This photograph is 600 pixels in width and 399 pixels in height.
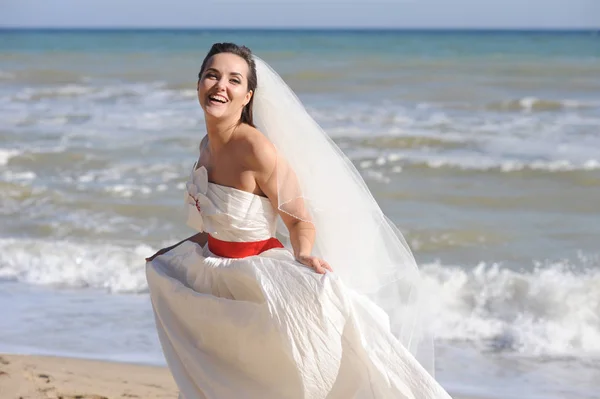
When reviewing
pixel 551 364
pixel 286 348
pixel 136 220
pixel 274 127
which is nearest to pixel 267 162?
pixel 274 127

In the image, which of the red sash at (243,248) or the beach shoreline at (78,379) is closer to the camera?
the red sash at (243,248)

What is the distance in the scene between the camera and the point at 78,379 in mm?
4688

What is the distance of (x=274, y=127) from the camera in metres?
3.26

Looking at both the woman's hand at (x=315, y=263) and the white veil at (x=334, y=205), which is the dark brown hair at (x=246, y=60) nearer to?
the white veil at (x=334, y=205)

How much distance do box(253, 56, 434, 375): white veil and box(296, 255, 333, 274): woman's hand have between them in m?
0.20

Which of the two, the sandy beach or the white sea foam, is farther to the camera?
the white sea foam

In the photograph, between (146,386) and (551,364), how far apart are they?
2193 mm

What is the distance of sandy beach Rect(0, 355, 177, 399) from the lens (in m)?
4.44

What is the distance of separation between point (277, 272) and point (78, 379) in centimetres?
216

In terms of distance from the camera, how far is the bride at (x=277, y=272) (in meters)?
2.87

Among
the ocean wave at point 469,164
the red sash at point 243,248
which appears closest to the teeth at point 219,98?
the red sash at point 243,248

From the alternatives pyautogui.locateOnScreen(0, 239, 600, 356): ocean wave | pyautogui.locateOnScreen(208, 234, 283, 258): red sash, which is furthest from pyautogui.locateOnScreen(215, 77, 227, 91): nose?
pyautogui.locateOnScreen(0, 239, 600, 356): ocean wave

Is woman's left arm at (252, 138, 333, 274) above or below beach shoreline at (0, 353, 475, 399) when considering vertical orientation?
above

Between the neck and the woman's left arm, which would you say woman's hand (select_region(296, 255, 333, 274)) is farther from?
Answer: the neck
